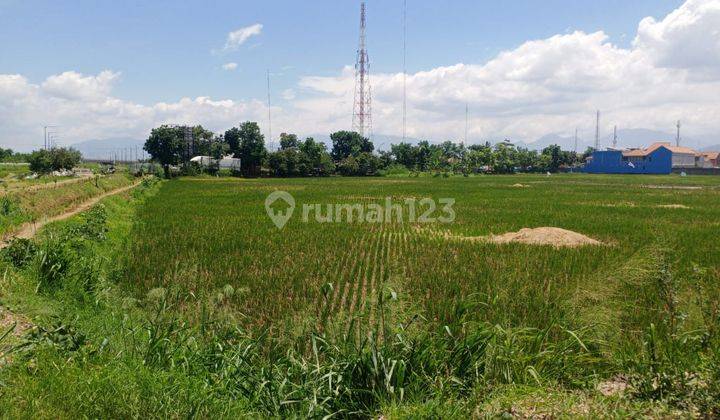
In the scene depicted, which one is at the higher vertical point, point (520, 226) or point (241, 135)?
point (241, 135)

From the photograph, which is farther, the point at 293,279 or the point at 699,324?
the point at 293,279

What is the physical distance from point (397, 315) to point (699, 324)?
3226 millimetres

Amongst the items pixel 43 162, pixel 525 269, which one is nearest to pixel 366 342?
pixel 525 269

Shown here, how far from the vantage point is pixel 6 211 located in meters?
15.4

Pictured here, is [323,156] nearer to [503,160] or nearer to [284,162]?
[284,162]

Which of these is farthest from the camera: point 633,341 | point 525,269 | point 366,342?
point 525,269

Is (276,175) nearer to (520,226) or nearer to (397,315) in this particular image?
(520,226)

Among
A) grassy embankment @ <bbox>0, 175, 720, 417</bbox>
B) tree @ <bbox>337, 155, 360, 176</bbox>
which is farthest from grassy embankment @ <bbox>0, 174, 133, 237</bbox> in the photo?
tree @ <bbox>337, 155, 360, 176</bbox>

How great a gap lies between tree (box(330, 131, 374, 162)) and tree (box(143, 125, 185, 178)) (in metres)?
29.6

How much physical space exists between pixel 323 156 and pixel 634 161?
2372 inches

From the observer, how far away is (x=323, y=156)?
235 feet

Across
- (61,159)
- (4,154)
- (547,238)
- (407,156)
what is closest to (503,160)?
(407,156)

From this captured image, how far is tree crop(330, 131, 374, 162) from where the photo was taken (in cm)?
8693

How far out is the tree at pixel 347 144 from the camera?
8693cm
